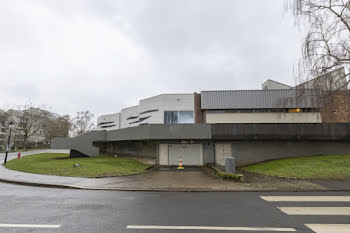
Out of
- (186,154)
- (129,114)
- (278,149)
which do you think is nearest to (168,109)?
(186,154)

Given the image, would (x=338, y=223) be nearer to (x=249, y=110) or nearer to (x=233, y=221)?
(x=233, y=221)

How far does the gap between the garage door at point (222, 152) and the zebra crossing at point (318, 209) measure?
33.9ft

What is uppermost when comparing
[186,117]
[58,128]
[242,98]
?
[242,98]

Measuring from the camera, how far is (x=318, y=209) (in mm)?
5094

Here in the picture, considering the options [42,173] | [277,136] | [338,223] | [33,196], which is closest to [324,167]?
[277,136]

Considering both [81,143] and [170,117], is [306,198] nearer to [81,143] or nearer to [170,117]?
[170,117]

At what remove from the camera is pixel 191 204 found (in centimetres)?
564

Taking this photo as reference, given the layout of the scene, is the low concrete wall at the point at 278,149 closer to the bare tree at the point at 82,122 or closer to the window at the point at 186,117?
the window at the point at 186,117

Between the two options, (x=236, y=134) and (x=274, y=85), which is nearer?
(x=236, y=134)

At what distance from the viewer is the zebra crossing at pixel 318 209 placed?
388cm

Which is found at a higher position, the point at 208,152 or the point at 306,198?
the point at 208,152

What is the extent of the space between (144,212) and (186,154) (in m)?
12.9

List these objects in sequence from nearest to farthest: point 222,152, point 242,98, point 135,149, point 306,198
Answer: point 306,198 → point 222,152 → point 135,149 → point 242,98

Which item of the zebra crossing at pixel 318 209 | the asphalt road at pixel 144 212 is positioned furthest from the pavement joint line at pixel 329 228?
the asphalt road at pixel 144 212
